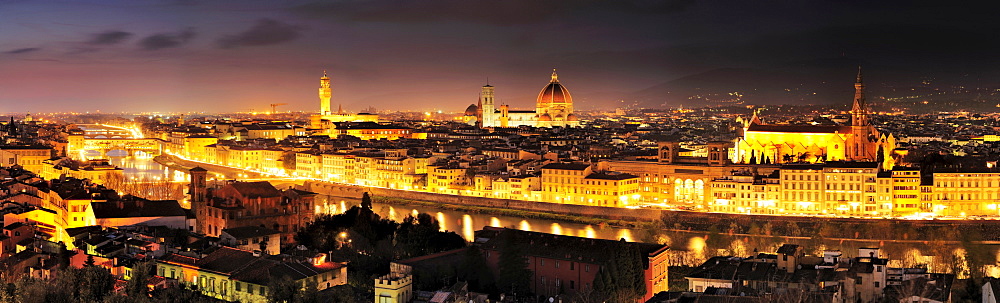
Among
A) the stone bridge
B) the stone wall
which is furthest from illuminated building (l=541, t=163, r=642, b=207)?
the stone bridge

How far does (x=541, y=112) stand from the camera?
2083 inches

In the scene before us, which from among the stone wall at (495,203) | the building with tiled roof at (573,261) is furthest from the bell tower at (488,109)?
the building with tiled roof at (573,261)

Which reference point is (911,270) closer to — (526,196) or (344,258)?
(344,258)

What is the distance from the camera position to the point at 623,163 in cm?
2427

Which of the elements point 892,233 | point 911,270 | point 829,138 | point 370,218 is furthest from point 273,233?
point 829,138

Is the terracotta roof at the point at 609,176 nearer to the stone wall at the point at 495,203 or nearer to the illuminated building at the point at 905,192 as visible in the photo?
the stone wall at the point at 495,203

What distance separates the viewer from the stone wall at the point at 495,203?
20.3 m

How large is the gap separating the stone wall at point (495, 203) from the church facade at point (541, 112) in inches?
994

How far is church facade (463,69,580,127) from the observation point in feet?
172

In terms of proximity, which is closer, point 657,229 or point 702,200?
point 657,229

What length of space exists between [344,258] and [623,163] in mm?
13358

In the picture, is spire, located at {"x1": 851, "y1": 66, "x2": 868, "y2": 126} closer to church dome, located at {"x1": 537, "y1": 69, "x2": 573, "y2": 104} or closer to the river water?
the river water

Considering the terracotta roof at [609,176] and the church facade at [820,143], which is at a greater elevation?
the church facade at [820,143]

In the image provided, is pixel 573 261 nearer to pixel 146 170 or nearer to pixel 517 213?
pixel 517 213
